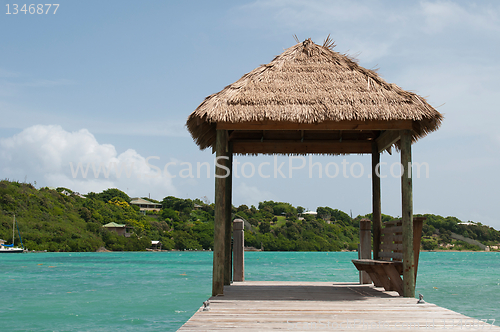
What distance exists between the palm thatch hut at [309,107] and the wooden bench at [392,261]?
0.97 feet

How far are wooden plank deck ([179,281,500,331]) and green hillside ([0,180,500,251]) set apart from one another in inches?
2502

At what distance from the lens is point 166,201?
9300cm

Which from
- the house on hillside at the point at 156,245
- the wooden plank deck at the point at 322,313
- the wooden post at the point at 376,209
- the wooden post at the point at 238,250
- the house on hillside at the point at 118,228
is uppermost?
the wooden post at the point at 376,209

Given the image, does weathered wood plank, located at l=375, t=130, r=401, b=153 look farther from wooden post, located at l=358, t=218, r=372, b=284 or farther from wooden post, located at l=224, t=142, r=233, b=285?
wooden post, located at l=224, t=142, r=233, b=285

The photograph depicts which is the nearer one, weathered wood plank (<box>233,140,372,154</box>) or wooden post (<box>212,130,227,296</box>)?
wooden post (<box>212,130,227,296</box>)

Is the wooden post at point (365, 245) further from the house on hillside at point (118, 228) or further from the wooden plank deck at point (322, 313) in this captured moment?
the house on hillside at point (118, 228)

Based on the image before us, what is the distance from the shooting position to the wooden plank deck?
4.20 meters

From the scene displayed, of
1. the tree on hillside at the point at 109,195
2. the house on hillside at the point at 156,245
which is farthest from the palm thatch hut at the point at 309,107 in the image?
the tree on hillside at the point at 109,195

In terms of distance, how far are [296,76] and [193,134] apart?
1.78 meters

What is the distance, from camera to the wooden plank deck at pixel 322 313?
165 inches

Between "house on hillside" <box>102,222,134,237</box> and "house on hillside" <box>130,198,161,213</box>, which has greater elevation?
"house on hillside" <box>130,198,161,213</box>

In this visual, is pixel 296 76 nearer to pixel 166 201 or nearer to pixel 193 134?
pixel 193 134

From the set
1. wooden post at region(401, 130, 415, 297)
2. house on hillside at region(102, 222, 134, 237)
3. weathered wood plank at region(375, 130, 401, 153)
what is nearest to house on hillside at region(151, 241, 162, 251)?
house on hillside at region(102, 222, 134, 237)

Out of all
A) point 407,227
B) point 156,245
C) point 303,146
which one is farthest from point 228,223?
point 156,245
